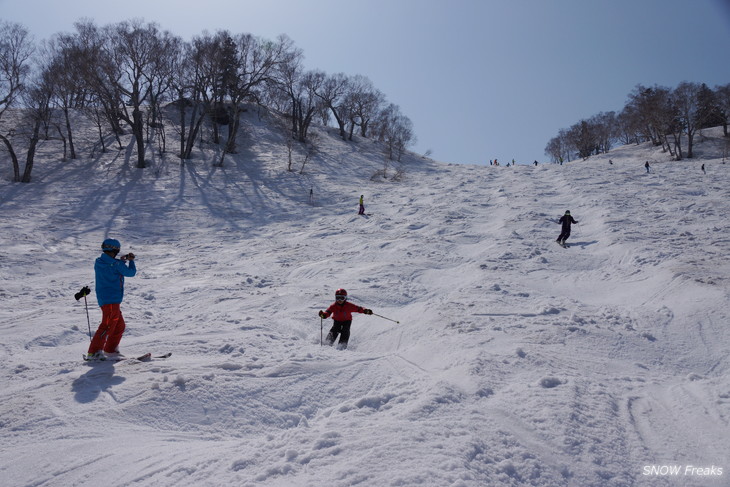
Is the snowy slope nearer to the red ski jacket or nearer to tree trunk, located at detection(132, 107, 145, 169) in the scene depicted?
the red ski jacket

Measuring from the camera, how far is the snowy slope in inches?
131

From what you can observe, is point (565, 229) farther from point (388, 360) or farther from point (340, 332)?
point (388, 360)

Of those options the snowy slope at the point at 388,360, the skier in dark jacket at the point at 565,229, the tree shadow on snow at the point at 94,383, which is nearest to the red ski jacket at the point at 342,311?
the snowy slope at the point at 388,360

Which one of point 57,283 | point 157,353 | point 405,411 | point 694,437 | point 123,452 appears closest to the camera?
point 123,452

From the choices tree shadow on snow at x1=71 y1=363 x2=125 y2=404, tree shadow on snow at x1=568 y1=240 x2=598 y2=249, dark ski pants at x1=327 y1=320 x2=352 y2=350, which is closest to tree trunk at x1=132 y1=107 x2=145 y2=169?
dark ski pants at x1=327 y1=320 x2=352 y2=350

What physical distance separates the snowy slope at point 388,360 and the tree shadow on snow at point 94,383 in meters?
0.03

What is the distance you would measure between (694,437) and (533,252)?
9779 millimetres

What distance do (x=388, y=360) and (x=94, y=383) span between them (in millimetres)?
3589

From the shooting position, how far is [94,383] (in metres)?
4.65

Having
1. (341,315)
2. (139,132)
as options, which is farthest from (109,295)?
(139,132)

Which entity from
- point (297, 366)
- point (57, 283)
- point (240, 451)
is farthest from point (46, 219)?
point (240, 451)

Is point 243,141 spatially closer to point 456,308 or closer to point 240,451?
point 456,308

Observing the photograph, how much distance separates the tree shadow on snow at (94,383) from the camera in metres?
4.35

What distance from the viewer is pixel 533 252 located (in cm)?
1317
